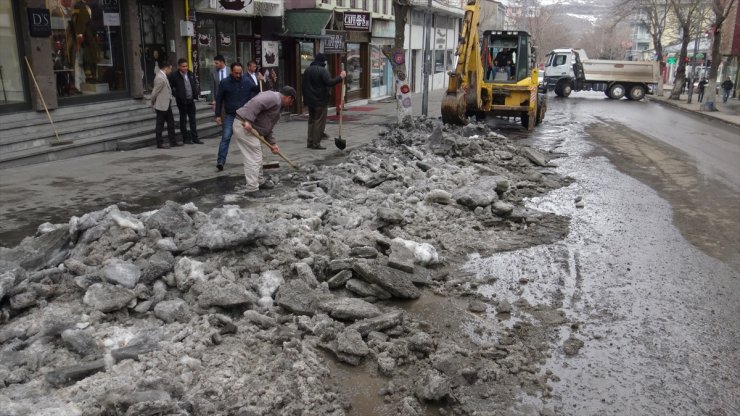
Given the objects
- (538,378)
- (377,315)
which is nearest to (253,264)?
(377,315)

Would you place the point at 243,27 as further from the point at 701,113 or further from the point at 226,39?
the point at 701,113

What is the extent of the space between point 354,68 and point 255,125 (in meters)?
18.8

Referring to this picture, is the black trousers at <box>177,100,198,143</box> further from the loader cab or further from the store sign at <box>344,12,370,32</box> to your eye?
the loader cab

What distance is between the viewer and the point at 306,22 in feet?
62.7

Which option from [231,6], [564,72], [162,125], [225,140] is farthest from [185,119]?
[564,72]

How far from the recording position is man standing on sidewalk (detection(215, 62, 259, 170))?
10555mm

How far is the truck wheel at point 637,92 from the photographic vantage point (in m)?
38.3

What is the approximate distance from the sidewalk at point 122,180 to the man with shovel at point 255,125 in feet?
1.51

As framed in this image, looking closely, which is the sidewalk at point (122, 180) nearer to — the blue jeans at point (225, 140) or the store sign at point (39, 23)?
the blue jeans at point (225, 140)

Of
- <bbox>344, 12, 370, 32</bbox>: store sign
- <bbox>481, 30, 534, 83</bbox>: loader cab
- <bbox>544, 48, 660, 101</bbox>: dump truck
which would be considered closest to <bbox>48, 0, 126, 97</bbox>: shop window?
<bbox>344, 12, 370, 32</bbox>: store sign

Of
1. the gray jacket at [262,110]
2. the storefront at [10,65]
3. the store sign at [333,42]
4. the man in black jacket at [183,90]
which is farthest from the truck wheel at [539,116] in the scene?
the storefront at [10,65]

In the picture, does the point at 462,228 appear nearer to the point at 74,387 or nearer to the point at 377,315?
the point at 377,315

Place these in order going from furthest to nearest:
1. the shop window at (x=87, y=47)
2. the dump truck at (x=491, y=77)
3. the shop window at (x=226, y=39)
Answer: the shop window at (x=226, y=39)
the dump truck at (x=491, y=77)
the shop window at (x=87, y=47)

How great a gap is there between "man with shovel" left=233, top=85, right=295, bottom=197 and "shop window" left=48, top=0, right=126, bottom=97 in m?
5.83
